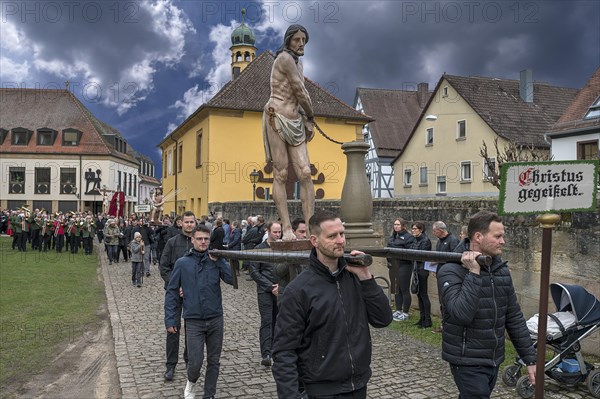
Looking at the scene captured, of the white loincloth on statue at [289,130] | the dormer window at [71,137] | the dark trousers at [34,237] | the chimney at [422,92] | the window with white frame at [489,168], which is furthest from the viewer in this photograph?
the dormer window at [71,137]

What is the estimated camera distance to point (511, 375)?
22.1 feet

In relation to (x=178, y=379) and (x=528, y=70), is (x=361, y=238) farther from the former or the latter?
(x=528, y=70)

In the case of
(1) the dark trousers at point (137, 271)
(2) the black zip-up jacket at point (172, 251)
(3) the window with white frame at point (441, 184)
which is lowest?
(1) the dark trousers at point (137, 271)

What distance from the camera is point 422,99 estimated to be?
47.1 metres

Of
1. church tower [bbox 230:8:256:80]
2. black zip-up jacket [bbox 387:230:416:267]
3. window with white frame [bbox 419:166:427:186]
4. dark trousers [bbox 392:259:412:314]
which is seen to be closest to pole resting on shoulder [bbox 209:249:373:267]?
black zip-up jacket [bbox 387:230:416:267]

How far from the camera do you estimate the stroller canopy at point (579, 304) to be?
6.46 meters

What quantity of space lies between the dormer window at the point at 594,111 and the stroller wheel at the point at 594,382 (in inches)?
916

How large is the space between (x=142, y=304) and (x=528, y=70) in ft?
102

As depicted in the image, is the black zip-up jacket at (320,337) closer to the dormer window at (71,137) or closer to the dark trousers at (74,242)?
the dark trousers at (74,242)

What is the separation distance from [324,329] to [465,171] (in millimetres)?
32658

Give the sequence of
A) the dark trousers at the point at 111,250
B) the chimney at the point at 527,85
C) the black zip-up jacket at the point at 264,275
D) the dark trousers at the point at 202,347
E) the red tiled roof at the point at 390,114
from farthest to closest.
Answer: the red tiled roof at the point at 390,114, the chimney at the point at 527,85, the dark trousers at the point at 111,250, the black zip-up jacket at the point at 264,275, the dark trousers at the point at 202,347

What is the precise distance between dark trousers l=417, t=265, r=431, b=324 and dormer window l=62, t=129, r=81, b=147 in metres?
49.8

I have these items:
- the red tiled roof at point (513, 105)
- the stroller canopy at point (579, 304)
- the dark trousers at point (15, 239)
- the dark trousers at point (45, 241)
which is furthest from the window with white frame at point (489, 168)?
the dark trousers at point (15, 239)

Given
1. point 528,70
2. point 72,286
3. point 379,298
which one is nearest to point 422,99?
point 528,70
